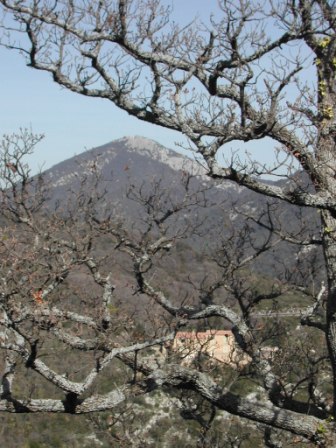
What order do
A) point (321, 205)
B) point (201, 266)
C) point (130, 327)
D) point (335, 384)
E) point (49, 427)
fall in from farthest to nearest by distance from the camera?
point (201, 266), point (49, 427), point (130, 327), point (335, 384), point (321, 205)

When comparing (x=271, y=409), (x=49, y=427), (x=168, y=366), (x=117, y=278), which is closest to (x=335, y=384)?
(x=271, y=409)

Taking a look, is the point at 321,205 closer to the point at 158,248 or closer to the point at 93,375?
the point at 93,375

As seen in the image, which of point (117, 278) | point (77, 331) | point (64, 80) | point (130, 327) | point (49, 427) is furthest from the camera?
point (117, 278)

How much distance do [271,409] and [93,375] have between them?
190cm

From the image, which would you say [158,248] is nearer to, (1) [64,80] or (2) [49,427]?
(1) [64,80]

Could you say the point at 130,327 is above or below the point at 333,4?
below

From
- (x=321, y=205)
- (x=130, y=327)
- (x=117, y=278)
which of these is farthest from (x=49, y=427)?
(x=321, y=205)

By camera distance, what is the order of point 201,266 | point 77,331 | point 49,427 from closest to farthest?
1. point 77,331
2. point 49,427
3. point 201,266

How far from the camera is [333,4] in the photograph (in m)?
6.07

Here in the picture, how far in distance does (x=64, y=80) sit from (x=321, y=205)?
11.4 ft

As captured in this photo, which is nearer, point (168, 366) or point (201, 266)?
point (168, 366)

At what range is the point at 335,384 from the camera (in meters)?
6.24

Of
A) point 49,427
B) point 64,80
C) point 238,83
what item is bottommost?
point 49,427

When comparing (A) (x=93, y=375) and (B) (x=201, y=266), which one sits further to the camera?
(B) (x=201, y=266)
